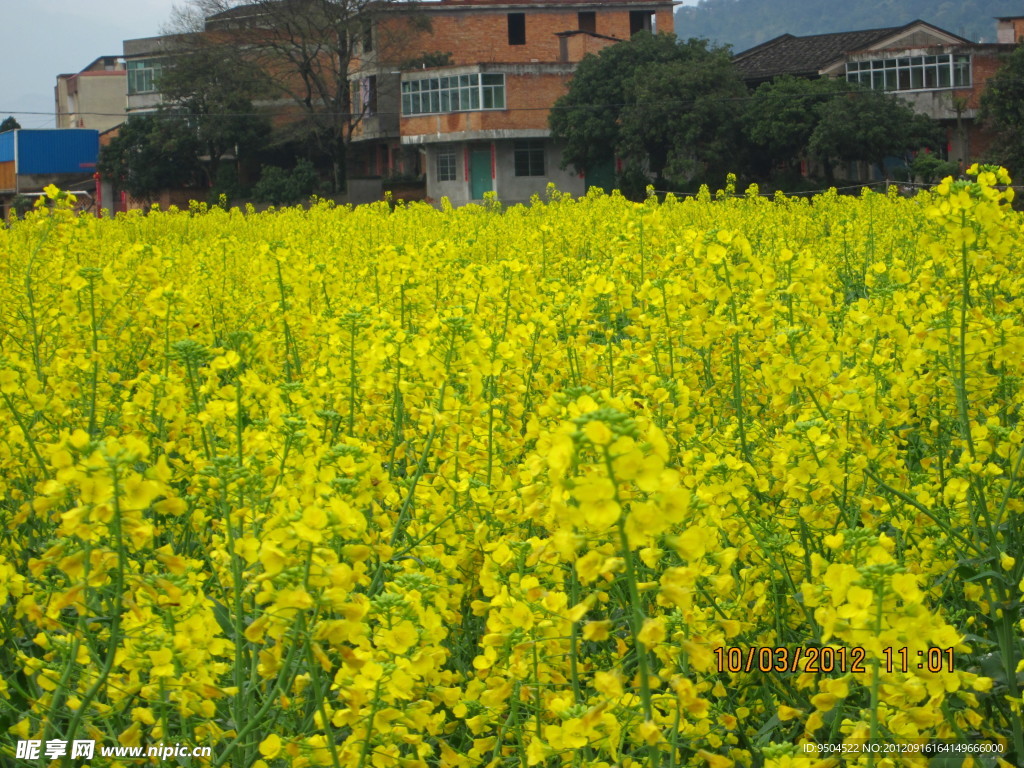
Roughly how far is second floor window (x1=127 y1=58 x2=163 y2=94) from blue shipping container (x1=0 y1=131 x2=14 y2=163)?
5.66m

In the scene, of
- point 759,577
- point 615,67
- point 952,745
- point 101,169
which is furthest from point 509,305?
point 101,169

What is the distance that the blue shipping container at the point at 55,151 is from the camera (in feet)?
164

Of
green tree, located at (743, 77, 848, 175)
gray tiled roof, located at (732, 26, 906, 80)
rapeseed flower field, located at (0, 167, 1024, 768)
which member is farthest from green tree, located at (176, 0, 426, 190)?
rapeseed flower field, located at (0, 167, 1024, 768)

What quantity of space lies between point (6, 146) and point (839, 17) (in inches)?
6306

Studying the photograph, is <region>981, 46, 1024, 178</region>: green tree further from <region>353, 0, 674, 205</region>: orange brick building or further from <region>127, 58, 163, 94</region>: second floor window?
<region>127, 58, 163, 94</region>: second floor window

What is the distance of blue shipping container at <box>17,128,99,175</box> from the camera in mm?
49906

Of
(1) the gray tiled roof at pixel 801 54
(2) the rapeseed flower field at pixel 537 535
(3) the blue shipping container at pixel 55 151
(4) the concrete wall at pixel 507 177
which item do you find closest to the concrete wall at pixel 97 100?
(3) the blue shipping container at pixel 55 151

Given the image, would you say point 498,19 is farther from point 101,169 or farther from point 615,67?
point 101,169

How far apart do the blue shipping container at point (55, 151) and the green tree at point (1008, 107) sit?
3623 cm

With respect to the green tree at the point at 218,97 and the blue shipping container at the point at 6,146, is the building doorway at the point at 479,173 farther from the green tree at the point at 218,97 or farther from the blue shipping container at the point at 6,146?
the blue shipping container at the point at 6,146

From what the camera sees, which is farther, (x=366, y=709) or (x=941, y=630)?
(x=366, y=709)

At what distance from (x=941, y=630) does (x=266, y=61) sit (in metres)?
41.4


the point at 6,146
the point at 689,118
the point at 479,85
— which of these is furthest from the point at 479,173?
the point at 6,146

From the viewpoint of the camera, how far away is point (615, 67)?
107 ft
